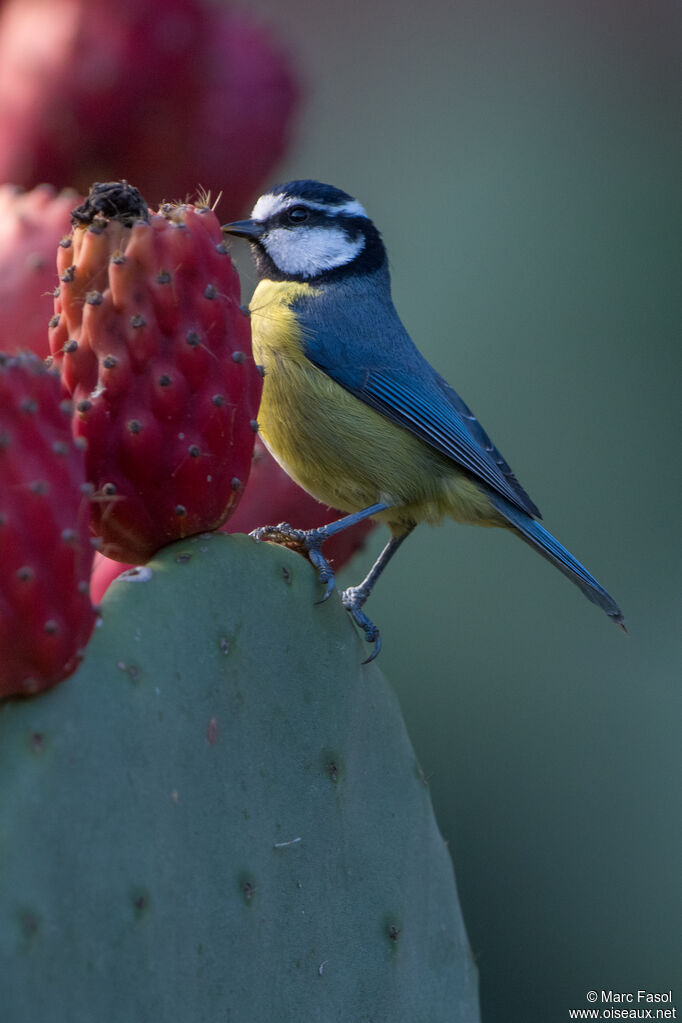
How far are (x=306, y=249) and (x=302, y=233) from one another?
31 millimetres

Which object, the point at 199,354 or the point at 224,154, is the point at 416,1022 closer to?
the point at 199,354

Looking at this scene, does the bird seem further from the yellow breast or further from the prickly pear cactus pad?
the prickly pear cactus pad

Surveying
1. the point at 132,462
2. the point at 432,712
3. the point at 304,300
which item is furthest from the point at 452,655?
the point at 132,462

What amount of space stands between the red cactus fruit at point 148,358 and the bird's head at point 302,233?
41.4 inches

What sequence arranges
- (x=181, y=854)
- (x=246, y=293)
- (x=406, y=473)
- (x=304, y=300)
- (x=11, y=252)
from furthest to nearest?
(x=246, y=293), (x=304, y=300), (x=406, y=473), (x=11, y=252), (x=181, y=854)

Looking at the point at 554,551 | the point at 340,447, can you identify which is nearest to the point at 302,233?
the point at 340,447

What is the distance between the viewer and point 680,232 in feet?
16.7

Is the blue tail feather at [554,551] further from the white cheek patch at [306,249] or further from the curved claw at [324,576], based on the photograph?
the curved claw at [324,576]

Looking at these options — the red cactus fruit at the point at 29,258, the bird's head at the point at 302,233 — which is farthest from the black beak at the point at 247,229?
the red cactus fruit at the point at 29,258

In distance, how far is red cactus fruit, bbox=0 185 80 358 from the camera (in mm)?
1729

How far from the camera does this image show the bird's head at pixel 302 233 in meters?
2.42

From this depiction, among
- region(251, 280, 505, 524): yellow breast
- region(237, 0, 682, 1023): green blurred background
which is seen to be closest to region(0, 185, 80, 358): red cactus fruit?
region(251, 280, 505, 524): yellow breast

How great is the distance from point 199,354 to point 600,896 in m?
3.20

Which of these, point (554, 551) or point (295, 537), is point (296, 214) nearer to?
point (554, 551)
